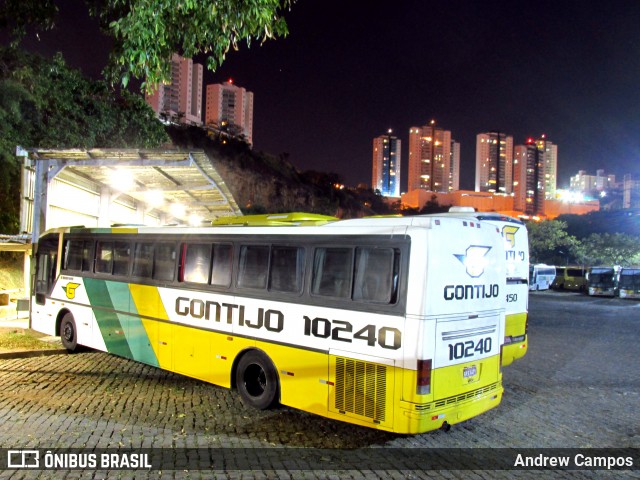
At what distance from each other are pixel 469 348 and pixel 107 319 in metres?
7.41

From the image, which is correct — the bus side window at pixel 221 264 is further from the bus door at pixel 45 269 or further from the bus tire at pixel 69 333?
the bus door at pixel 45 269

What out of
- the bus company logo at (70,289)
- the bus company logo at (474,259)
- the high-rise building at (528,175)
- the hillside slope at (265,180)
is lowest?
the bus company logo at (70,289)

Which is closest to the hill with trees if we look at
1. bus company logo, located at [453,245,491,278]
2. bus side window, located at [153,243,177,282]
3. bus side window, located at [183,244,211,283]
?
bus side window, located at [153,243,177,282]

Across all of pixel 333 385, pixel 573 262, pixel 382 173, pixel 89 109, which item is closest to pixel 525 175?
pixel 382 173

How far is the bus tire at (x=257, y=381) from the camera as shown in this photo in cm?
739

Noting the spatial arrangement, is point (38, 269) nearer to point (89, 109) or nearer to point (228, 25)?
point (228, 25)

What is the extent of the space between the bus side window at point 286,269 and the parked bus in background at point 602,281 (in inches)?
1546

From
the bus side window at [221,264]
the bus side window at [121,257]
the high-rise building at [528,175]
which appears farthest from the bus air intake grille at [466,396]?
the high-rise building at [528,175]

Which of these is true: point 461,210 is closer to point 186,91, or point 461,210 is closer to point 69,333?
point 69,333

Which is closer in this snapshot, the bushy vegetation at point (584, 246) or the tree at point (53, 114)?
the tree at point (53, 114)

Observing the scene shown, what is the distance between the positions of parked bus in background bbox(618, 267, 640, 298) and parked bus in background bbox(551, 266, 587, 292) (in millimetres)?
6848

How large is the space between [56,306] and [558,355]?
1233 centimetres

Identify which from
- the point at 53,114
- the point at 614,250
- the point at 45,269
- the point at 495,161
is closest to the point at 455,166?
the point at 495,161

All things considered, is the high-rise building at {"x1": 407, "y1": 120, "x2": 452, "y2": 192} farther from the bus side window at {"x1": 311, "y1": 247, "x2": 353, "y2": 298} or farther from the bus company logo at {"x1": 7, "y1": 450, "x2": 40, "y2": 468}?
the bus company logo at {"x1": 7, "y1": 450, "x2": 40, "y2": 468}
